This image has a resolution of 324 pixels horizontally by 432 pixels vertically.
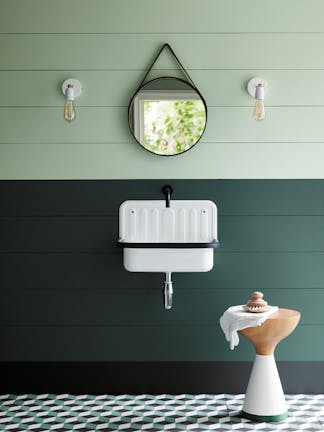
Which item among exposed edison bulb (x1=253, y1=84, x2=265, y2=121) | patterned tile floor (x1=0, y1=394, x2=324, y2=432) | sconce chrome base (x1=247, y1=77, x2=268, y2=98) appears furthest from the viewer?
sconce chrome base (x1=247, y1=77, x2=268, y2=98)

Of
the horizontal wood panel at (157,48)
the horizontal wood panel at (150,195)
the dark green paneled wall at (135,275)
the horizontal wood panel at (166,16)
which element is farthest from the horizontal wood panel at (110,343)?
the horizontal wood panel at (166,16)

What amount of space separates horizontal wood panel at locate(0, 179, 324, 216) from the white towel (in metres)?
0.65

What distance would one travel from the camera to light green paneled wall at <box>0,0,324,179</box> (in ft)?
12.5

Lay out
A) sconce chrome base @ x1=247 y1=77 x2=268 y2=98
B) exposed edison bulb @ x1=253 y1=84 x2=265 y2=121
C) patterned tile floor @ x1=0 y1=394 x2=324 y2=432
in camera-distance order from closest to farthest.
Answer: patterned tile floor @ x1=0 y1=394 x2=324 y2=432 < exposed edison bulb @ x1=253 y1=84 x2=265 y2=121 < sconce chrome base @ x1=247 y1=77 x2=268 y2=98

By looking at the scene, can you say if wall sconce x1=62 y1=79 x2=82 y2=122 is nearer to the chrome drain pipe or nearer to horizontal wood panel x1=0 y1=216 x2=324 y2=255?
horizontal wood panel x1=0 y1=216 x2=324 y2=255

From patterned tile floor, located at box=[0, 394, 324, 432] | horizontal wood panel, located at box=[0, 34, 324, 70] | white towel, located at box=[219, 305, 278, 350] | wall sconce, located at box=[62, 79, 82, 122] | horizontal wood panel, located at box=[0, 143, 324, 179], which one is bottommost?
patterned tile floor, located at box=[0, 394, 324, 432]

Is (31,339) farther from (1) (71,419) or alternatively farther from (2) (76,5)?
(2) (76,5)

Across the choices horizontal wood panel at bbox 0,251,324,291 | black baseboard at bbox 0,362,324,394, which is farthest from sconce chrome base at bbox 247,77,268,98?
black baseboard at bbox 0,362,324,394

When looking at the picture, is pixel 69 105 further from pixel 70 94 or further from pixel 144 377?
pixel 144 377

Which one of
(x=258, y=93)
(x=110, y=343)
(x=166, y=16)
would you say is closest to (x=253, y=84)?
(x=258, y=93)

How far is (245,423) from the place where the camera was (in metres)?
3.38

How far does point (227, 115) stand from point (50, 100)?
3.33 feet

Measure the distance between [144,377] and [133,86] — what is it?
65.8 inches

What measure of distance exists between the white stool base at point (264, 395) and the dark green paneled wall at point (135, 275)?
1.34 feet
